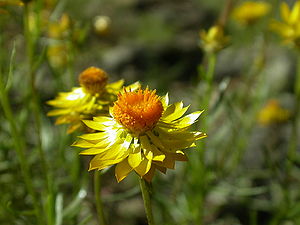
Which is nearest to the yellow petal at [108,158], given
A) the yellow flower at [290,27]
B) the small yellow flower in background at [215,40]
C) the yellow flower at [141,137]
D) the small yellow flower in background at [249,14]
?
the yellow flower at [141,137]

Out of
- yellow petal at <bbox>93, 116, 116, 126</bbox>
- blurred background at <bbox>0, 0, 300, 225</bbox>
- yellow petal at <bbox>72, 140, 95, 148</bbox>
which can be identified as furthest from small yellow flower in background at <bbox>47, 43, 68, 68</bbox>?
yellow petal at <bbox>72, 140, 95, 148</bbox>

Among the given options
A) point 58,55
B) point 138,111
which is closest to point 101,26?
point 58,55

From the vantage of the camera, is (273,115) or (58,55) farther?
(273,115)

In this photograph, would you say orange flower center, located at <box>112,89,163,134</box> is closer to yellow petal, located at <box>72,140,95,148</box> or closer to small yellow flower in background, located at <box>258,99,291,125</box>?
yellow petal, located at <box>72,140,95,148</box>

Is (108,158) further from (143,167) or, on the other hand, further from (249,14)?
(249,14)

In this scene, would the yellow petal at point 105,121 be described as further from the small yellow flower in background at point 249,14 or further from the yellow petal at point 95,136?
the small yellow flower in background at point 249,14
